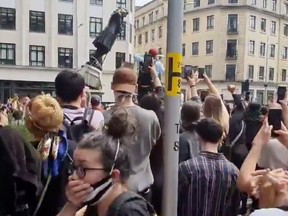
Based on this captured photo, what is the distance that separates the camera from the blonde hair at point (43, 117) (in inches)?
137

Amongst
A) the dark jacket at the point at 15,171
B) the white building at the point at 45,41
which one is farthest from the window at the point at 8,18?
the dark jacket at the point at 15,171

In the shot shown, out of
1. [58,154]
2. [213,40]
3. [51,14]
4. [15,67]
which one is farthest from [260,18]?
[58,154]

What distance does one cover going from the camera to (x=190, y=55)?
218 ft

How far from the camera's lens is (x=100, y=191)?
94.0 inches

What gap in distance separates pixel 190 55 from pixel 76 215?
212 feet

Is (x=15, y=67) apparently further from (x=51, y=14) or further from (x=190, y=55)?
(x=190, y=55)

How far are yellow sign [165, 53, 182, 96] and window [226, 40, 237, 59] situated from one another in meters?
60.2

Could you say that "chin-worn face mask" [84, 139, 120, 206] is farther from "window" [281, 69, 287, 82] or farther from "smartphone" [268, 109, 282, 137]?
"window" [281, 69, 287, 82]

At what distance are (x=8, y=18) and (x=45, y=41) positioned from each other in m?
3.67

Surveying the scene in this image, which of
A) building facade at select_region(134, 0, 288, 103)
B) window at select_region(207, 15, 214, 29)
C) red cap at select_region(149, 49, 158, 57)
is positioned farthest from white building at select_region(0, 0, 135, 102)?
red cap at select_region(149, 49, 158, 57)

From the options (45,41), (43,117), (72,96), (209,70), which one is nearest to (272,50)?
(209,70)

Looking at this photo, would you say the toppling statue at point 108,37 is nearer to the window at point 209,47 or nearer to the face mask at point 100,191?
the face mask at point 100,191

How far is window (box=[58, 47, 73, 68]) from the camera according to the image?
41500 mm

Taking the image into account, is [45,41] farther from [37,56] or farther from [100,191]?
[100,191]
